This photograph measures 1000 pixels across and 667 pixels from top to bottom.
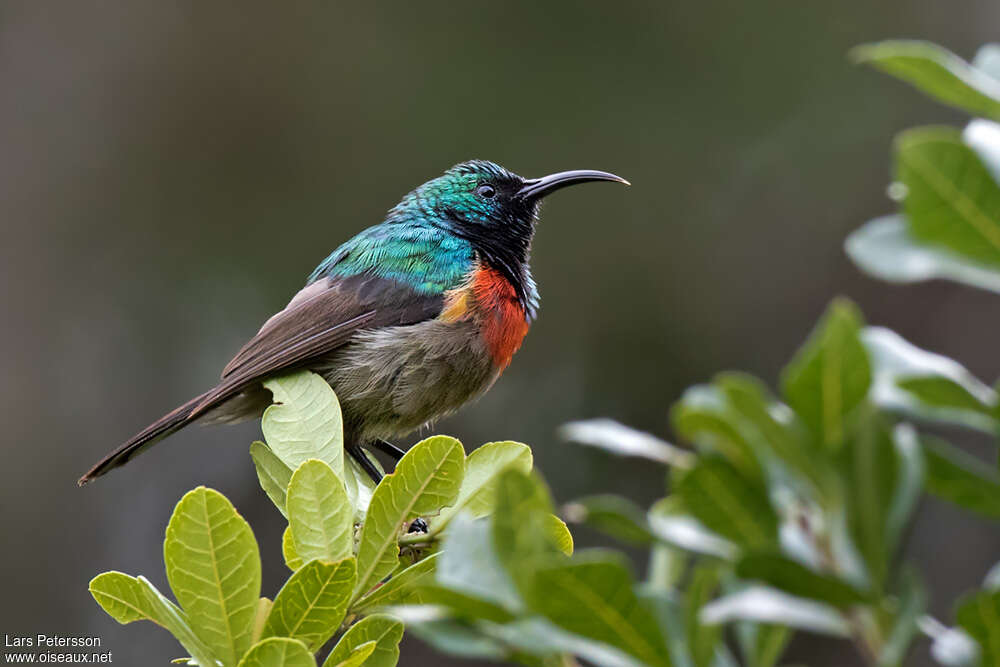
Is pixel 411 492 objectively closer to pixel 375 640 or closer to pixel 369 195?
pixel 375 640

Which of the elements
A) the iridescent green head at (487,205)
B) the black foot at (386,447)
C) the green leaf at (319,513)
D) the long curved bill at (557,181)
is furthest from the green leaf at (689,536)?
the long curved bill at (557,181)

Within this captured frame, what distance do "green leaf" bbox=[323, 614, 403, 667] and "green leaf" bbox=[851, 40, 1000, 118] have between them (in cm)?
112

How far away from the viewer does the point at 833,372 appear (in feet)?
2.64

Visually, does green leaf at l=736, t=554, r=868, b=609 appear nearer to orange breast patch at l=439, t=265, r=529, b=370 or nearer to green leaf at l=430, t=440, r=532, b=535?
green leaf at l=430, t=440, r=532, b=535

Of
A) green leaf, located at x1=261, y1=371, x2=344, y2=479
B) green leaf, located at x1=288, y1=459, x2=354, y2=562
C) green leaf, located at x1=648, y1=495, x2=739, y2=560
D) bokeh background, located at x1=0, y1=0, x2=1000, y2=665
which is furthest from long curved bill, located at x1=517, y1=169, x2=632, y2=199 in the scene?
bokeh background, located at x1=0, y1=0, x2=1000, y2=665

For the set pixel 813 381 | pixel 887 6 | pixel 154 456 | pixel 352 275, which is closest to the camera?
pixel 813 381

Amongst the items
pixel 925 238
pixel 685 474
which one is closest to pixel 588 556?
pixel 685 474

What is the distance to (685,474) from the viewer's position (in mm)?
854

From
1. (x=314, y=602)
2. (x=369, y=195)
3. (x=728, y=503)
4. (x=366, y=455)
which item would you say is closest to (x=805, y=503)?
(x=728, y=503)

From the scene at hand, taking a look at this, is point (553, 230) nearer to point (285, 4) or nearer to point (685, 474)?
point (285, 4)

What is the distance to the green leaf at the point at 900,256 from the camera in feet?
2.72

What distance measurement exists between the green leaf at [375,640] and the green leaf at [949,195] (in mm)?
1082

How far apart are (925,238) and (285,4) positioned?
11.0 m

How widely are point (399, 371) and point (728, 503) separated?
3.48 metres
